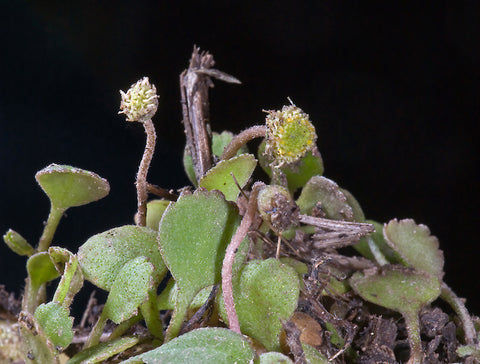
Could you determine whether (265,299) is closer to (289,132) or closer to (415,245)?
(289,132)

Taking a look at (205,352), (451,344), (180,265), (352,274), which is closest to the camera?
(205,352)

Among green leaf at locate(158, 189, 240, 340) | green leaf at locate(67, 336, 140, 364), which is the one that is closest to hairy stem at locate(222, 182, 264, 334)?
green leaf at locate(158, 189, 240, 340)

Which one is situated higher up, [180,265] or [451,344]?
[180,265]

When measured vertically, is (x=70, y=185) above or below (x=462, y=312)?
above

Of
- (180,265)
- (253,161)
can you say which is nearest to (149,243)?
(180,265)

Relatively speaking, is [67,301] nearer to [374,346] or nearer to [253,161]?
[253,161]

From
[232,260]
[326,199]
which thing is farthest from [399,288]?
[232,260]

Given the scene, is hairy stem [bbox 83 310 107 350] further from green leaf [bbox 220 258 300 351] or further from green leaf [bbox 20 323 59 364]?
green leaf [bbox 220 258 300 351]

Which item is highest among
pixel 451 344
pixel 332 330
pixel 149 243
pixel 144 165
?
pixel 144 165
